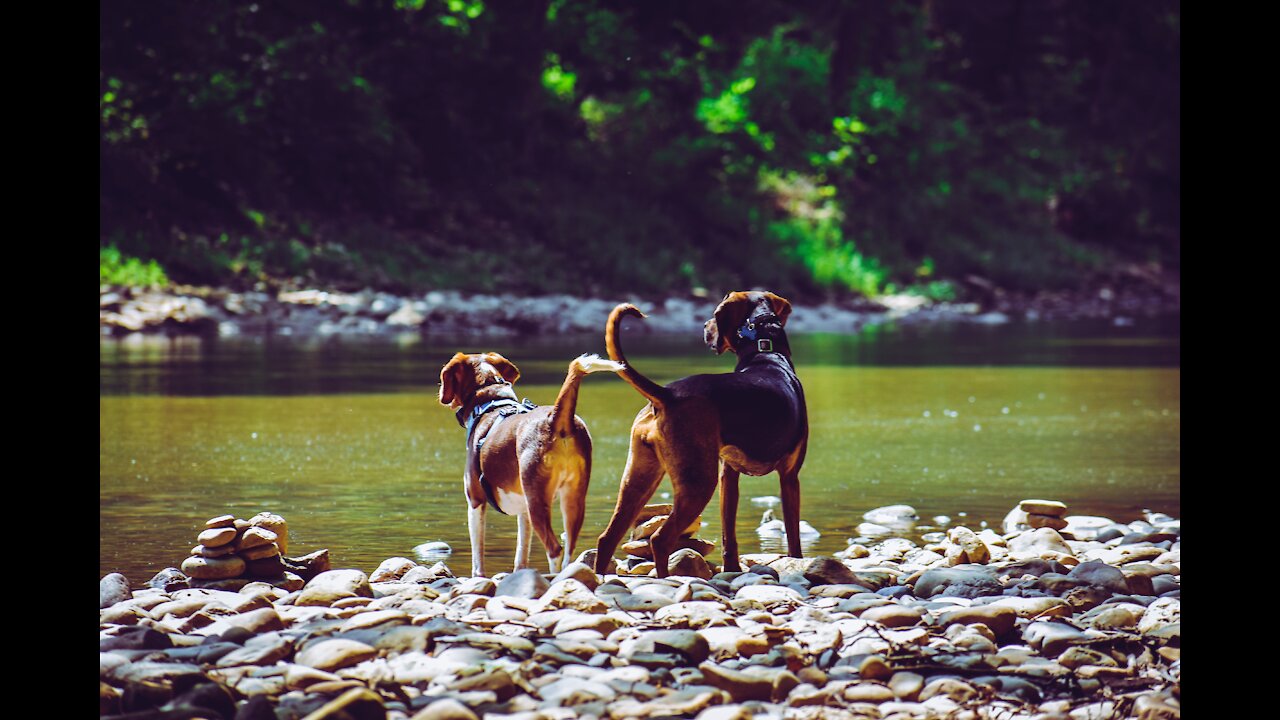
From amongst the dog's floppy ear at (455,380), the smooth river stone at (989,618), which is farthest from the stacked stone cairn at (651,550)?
Answer: the smooth river stone at (989,618)

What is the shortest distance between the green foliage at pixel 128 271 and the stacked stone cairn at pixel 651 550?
22.5 metres

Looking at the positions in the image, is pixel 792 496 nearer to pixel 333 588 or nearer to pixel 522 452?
pixel 522 452

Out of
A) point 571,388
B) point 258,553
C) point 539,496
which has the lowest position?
point 258,553

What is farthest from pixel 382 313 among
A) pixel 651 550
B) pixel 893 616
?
pixel 893 616

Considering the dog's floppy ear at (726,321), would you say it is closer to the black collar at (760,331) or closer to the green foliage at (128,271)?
the black collar at (760,331)

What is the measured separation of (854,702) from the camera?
4.88m

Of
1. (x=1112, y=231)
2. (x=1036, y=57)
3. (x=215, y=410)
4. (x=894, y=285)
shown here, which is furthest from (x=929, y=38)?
(x=215, y=410)

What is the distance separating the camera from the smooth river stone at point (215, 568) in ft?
23.3

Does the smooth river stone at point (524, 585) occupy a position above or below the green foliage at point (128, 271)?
below

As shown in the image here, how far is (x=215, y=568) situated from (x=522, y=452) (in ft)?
5.08

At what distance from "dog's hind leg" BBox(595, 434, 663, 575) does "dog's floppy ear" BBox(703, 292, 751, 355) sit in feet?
2.51

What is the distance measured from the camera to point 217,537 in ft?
23.4
